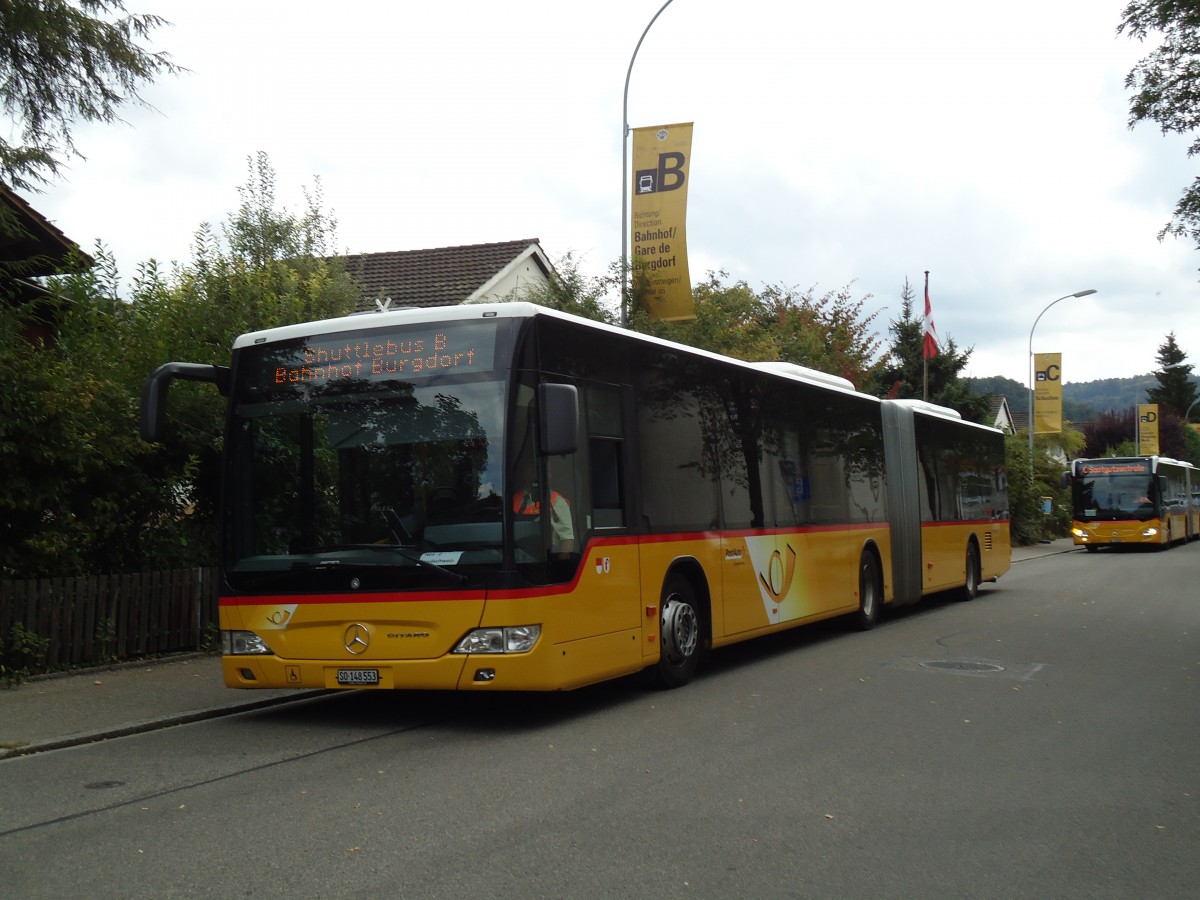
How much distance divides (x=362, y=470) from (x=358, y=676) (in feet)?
4.80

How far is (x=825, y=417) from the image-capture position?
15039 millimetres

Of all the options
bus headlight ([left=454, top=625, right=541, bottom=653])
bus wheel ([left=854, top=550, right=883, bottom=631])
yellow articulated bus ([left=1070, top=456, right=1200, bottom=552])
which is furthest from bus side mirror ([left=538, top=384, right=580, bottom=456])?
yellow articulated bus ([left=1070, top=456, right=1200, bottom=552])

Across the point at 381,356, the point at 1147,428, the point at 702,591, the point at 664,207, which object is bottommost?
the point at 702,591

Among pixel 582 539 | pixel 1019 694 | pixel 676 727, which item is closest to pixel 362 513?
pixel 582 539

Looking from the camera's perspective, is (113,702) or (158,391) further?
(113,702)

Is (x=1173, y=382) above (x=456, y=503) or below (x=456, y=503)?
above

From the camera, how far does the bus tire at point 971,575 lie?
21109 millimetres

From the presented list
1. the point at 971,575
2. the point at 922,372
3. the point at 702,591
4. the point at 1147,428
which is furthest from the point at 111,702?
the point at 1147,428

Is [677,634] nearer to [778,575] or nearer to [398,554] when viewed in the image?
[778,575]

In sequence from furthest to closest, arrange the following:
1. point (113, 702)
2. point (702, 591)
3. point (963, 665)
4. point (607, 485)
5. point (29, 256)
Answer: point (29, 256)
point (963, 665)
point (702, 591)
point (113, 702)
point (607, 485)

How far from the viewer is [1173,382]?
12131 centimetres

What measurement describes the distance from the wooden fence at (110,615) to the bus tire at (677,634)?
555cm

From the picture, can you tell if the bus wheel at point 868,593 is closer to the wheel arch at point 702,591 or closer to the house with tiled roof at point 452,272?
the wheel arch at point 702,591

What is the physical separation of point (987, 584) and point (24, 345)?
2011 centimetres
